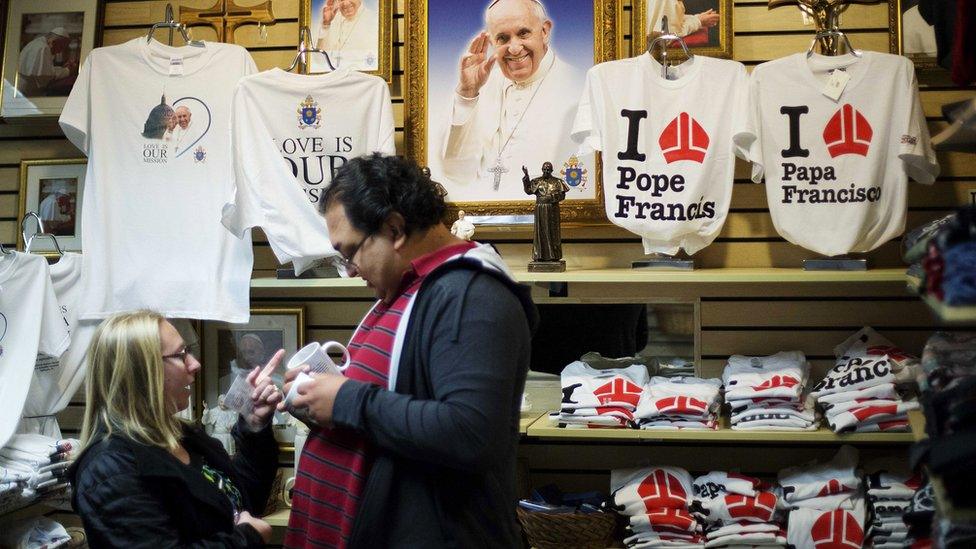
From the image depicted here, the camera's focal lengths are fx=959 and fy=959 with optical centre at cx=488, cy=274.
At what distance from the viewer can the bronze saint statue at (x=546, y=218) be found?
11.9 ft

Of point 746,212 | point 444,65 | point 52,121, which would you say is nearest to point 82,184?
point 52,121

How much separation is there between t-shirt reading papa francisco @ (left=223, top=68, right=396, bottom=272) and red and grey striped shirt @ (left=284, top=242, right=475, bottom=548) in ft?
6.04

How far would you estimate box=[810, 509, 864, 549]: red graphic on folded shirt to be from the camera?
338cm

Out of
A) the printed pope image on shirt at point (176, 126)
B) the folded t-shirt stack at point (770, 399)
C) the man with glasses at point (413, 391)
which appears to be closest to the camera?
the man with glasses at point (413, 391)

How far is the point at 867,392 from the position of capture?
11.0 ft

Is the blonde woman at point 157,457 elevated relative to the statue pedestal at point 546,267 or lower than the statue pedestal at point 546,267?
lower

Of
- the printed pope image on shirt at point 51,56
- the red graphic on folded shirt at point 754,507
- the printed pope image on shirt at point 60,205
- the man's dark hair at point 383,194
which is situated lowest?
the red graphic on folded shirt at point 754,507

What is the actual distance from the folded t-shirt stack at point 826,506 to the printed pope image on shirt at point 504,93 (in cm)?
136

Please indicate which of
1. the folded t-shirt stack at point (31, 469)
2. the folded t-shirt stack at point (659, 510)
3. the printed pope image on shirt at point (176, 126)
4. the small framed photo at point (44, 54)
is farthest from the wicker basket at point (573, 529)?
the small framed photo at point (44, 54)

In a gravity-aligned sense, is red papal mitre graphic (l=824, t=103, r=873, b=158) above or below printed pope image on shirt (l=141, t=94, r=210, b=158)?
below

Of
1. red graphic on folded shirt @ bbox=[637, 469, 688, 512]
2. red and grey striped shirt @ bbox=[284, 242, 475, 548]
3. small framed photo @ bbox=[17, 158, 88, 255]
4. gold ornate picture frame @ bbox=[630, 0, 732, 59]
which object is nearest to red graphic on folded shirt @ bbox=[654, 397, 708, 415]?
red graphic on folded shirt @ bbox=[637, 469, 688, 512]

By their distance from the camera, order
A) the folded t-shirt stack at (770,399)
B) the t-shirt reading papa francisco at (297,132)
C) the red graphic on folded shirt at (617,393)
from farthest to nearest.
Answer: the t-shirt reading papa francisco at (297,132), the red graphic on folded shirt at (617,393), the folded t-shirt stack at (770,399)

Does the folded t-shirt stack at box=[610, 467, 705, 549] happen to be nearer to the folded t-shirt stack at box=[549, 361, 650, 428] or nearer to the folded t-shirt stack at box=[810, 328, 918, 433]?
the folded t-shirt stack at box=[549, 361, 650, 428]

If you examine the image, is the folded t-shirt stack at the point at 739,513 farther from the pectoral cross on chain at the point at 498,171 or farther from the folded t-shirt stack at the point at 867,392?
the pectoral cross on chain at the point at 498,171
